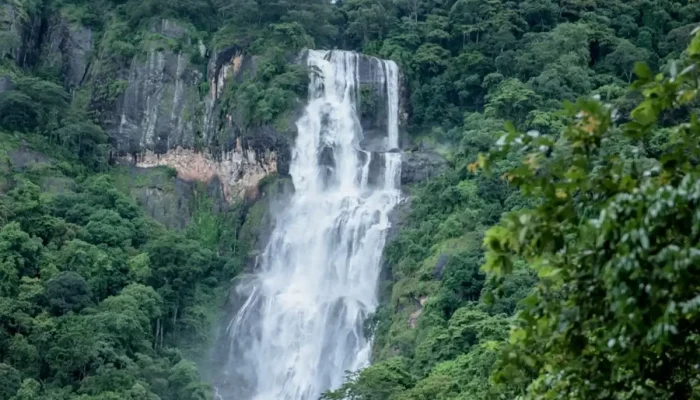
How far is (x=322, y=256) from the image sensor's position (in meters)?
33.9

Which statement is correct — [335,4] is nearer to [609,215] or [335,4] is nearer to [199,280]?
[199,280]

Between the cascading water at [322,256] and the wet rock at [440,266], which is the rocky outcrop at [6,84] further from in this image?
the wet rock at [440,266]

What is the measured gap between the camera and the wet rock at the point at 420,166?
112 feet

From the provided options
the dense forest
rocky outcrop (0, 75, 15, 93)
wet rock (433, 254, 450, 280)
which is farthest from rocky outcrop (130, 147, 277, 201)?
wet rock (433, 254, 450, 280)

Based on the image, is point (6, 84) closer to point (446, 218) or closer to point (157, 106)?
point (157, 106)

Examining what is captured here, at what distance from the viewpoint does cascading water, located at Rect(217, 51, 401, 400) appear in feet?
100

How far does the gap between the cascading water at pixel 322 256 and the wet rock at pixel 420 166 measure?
1.35 ft

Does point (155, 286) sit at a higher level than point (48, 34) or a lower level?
lower

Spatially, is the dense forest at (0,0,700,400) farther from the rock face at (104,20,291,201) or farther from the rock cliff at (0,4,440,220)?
the rock face at (104,20,291,201)

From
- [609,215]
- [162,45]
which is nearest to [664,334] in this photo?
[609,215]

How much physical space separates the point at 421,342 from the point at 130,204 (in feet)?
45.8

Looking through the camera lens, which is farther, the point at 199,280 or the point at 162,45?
the point at 162,45

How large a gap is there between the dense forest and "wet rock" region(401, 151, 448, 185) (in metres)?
0.50

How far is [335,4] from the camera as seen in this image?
1694 inches
